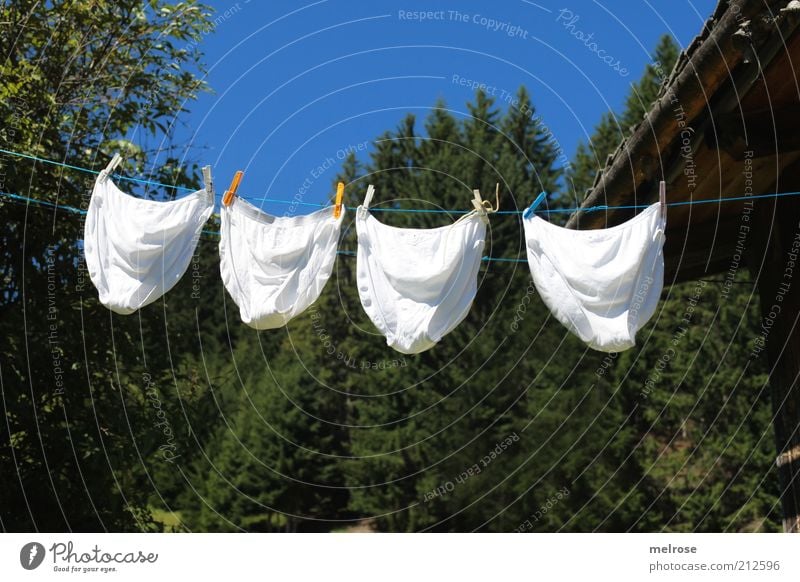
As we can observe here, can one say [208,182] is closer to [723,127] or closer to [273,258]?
[273,258]

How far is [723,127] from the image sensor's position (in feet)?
17.4

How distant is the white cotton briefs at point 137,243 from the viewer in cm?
580

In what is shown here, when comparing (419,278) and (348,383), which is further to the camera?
(348,383)

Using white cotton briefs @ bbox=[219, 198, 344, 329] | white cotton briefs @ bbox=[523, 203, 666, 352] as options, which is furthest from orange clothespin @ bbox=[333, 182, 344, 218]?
white cotton briefs @ bbox=[523, 203, 666, 352]

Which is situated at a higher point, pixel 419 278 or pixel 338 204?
pixel 338 204

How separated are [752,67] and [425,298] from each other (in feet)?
7.15

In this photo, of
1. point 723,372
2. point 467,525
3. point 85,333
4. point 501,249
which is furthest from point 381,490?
point 85,333

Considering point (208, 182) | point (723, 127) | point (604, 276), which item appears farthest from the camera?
point (208, 182)

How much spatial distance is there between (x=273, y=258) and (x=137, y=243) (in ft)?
2.70

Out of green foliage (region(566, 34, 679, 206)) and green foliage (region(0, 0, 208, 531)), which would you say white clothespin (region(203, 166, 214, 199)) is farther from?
green foliage (region(566, 34, 679, 206))

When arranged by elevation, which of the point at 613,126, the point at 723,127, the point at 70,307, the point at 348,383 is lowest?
the point at 348,383

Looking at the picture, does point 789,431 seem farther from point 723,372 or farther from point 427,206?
point 427,206
